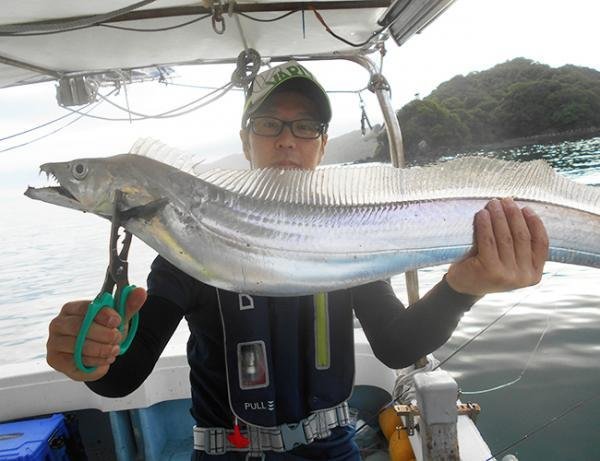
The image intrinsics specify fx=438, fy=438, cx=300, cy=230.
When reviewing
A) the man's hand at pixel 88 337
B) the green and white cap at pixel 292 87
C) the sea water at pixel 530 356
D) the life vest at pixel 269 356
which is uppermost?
the green and white cap at pixel 292 87

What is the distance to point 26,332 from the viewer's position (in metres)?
16.4

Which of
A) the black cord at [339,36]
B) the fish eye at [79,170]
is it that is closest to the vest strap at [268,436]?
the fish eye at [79,170]

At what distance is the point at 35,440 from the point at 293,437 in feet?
8.70

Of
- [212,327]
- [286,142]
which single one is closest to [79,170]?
[212,327]

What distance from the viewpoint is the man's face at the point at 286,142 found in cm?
275

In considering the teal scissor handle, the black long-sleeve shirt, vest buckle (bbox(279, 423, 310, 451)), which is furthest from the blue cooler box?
the teal scissor handle

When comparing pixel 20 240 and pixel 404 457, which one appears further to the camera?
pixel 20 240

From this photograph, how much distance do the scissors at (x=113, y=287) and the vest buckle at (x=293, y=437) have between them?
1168 millimetres

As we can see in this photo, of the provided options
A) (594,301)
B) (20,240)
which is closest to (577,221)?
(594,301)

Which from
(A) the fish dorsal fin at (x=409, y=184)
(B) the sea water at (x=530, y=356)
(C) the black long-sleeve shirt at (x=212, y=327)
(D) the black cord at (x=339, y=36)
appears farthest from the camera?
(B) the sea water at (x=530, y=356)

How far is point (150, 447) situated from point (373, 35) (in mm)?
4872

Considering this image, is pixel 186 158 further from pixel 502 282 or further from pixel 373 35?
pixel 373 35

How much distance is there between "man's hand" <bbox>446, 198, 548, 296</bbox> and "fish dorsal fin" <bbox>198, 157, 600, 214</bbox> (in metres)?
0.11

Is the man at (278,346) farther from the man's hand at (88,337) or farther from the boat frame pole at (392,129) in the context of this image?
the boat frame pole at (392,129)
